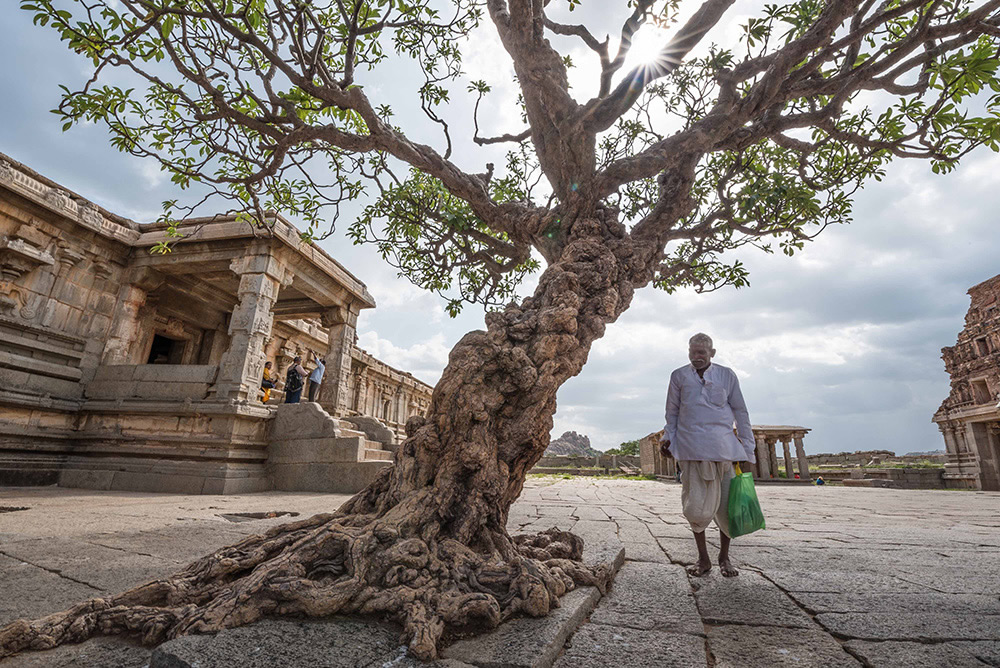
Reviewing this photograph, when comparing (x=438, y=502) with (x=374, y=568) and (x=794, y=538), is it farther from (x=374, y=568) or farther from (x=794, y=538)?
(x=794, y=538)

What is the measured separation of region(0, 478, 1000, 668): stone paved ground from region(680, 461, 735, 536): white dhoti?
0.32 meters

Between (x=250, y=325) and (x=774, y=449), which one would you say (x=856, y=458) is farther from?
(x=250, y=325)

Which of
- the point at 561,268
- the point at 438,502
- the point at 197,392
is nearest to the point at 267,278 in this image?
the point at 197,392

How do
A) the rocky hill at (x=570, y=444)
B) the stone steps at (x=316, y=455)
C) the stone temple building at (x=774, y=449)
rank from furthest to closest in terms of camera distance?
the rocky hill at (x=570, y=444), the stone temple building at (x=774, y=449), the stone steps at (x=316, y=455)

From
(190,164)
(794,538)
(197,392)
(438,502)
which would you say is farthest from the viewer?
(197,392)

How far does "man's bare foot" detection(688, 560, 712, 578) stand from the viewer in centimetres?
Answer: 280

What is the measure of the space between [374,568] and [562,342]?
155cm

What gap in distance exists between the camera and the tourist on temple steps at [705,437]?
288 centimetres

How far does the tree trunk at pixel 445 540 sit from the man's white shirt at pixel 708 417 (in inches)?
28.9

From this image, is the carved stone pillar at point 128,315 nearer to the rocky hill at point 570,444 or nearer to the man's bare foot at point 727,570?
the man's bare foot at point 727,570

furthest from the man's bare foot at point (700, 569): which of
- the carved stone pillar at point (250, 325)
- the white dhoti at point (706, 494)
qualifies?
the carved stone pillar at point (250, 325)

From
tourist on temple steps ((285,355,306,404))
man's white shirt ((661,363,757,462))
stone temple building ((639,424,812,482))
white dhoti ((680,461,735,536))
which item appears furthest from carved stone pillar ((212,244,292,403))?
stone temple building ((639,424,812,482))

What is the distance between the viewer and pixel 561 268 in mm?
3188

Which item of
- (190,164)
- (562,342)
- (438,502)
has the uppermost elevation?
(190,164)
